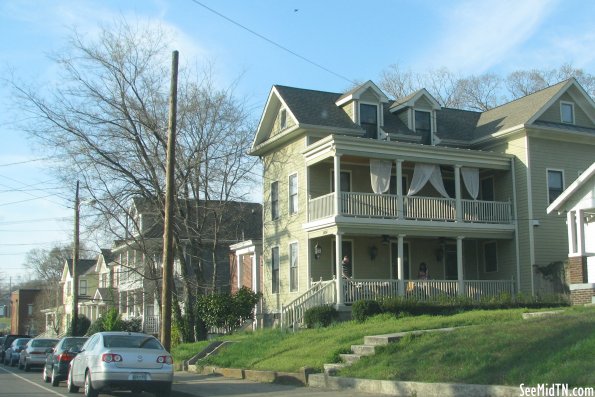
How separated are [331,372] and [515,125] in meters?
17.1

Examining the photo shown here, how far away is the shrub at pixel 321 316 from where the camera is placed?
2405 centimetres

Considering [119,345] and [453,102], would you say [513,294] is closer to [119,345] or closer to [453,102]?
[119,345]

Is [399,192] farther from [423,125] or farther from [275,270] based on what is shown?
[275,270]

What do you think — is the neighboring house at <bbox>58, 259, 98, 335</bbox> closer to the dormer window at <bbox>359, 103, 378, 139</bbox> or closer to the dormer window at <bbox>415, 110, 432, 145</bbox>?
the dormer window at <bbox>359, 103, 378, 139</bbox>

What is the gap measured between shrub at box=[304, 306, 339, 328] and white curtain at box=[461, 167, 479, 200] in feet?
27.4

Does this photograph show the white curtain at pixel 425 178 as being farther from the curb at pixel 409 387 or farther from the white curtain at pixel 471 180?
the curb at pixel 409 387

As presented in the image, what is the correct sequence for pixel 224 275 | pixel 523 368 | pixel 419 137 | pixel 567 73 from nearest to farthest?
pixel 523 368, pixel 419 137, pixel 224 275, pixel 567 73

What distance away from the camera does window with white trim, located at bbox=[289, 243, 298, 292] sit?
97.3 feet

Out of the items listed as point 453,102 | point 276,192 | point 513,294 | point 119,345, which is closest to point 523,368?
point 119,345

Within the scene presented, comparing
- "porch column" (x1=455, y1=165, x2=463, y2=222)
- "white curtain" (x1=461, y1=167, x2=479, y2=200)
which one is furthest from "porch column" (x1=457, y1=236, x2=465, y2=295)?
"white curtain" (x1=461, y1=167, x2=479, y2=200)

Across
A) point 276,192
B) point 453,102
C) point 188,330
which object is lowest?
point 188,330

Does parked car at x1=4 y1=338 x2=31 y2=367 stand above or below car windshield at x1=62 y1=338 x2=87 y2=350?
below

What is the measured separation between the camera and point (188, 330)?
31.1 metres

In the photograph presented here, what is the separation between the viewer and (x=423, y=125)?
103ft
